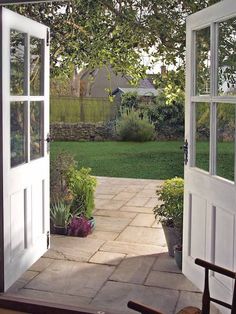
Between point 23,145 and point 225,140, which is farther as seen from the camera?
point 23,145

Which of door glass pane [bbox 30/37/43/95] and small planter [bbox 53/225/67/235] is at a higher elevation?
door glass pane [bbox 30/37/43/95]

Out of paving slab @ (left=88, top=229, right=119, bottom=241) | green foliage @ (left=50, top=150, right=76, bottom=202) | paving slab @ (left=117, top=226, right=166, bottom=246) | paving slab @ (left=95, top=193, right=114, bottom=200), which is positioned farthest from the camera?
paving slab @ (left=95, top=193, right=114, bottom=200)

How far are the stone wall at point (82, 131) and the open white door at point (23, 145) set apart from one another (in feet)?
28.7

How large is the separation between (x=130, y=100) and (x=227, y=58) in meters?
9.47

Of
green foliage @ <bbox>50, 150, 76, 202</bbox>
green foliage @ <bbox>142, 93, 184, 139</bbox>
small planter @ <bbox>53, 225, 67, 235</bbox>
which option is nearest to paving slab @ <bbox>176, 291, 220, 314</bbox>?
small planter @ <bbox>53, 225, 67, 235</bbox>

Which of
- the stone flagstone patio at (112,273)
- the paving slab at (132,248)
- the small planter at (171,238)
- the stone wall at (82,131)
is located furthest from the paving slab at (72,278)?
the stone wall at (82,131)

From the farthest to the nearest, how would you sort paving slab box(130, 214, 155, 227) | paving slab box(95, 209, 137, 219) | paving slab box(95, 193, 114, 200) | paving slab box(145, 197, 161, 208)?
1. paving slab box(95, 193, 114, 200)
2. paving slab box(145, 197, 161, 208)
3. paving slab box(95, 209, 137, 219)
4. paving slab box(130, 214, 155, 227)

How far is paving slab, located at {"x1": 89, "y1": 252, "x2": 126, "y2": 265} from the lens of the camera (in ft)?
12.8

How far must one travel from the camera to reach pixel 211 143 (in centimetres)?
300

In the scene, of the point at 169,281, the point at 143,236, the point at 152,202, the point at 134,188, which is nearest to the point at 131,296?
the point at 169,281

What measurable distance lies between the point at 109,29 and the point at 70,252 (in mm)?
2311

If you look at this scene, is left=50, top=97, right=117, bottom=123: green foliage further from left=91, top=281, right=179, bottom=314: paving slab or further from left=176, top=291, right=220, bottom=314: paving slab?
left=176, top=291, right=220, bottom=314: paving slab

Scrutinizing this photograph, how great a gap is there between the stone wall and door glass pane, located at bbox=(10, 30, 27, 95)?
9.10 meters

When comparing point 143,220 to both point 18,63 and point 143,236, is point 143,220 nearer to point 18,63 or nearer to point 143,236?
point 143,236
